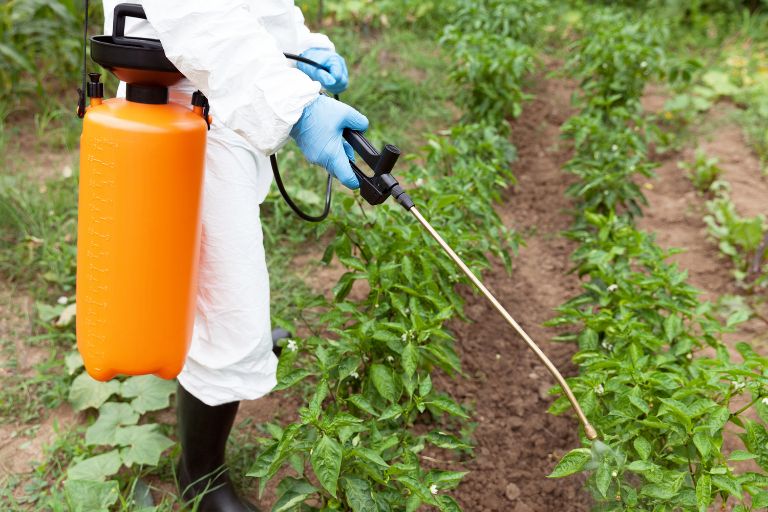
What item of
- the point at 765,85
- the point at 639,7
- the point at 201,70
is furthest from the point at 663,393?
the point at 639,7

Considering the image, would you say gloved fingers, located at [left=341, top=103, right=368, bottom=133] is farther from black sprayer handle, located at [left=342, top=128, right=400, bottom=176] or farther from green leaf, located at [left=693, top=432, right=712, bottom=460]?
green leaf, located at [left=693, top=432, right=712, bottom=460]

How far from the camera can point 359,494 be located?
134 centimetres

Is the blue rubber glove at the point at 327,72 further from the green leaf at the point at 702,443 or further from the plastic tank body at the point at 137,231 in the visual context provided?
the green leaf at the point at 702,443

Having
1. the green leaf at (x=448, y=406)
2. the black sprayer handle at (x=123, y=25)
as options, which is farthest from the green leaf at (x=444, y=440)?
the black sprayer handle at (x=123, y=25)

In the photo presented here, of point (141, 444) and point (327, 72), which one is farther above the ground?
point (327, 72)

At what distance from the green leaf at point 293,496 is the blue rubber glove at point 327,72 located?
46.5 inches

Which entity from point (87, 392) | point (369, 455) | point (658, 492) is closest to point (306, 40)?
point (369, 455)

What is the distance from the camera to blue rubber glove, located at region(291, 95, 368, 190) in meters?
1.23

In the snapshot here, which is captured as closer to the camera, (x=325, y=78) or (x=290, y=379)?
(x=290, y=379)

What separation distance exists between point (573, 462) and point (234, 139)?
118 centimetres

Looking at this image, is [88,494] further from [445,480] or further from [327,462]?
[445,480]

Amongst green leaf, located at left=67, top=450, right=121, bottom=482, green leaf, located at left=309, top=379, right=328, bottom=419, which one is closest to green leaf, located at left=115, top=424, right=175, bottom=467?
green leaf, located at left=67, top=450, right=121, bottom=482

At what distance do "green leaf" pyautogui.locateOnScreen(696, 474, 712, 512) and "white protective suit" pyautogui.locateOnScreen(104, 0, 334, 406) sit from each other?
1127mm

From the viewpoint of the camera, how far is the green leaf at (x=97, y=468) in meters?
1.75
